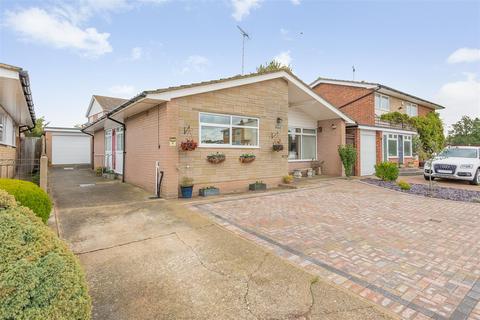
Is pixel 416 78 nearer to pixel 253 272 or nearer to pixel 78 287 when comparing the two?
pixel 253 272

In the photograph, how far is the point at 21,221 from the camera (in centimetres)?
201

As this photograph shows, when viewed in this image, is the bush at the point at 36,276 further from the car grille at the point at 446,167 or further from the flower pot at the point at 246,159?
the car grille at the point at 446,167

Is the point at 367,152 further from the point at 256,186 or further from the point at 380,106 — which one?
the point at 256,186

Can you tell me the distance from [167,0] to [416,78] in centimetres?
1652

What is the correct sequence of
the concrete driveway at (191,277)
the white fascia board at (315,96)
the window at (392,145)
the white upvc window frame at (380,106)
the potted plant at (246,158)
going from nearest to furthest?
the concrete driveway at (191,277) < the potted plant at (246,158) < the white fascia board at (315,96) < the window at (392,145) < the white upvc window frame at (380,106)

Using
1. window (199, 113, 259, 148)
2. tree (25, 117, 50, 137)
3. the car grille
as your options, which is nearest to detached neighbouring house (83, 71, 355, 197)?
window (199, 113, 259, 148)

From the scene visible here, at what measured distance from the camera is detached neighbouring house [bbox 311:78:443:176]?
593 inches

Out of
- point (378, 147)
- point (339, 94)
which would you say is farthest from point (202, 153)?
point (339, 94)

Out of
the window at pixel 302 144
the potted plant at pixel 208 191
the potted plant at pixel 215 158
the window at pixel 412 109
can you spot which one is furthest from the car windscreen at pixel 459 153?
the potted plant at pixel 208 191

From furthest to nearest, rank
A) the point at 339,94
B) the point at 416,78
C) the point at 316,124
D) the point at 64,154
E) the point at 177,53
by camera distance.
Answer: the point at 64,154 < the point at 339,94 < the point at 416,78 < the point at 316,124 < the point at 177,53

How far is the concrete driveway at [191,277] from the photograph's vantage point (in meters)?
2.44

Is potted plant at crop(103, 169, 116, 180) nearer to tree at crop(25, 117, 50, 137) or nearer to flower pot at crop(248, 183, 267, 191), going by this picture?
flower pot at crop(248, 183, 267, 191)

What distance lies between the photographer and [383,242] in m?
4.31

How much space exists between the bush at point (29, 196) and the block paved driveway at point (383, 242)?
11.0ft
